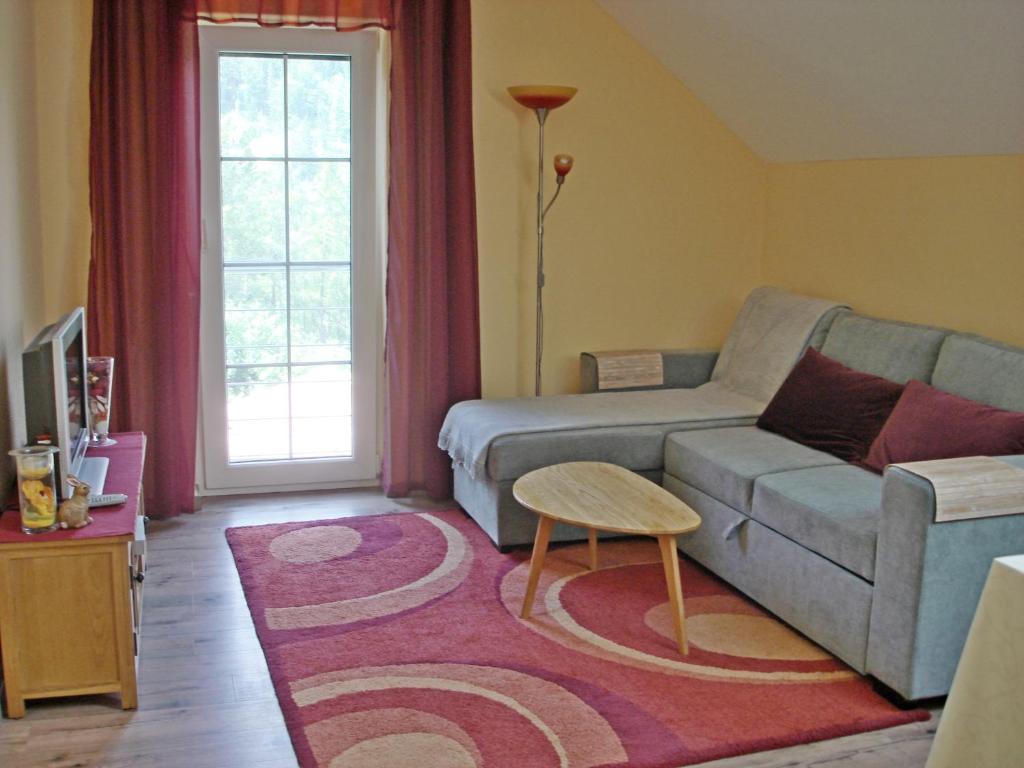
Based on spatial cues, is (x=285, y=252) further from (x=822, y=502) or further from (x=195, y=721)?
(x=822, y=502)

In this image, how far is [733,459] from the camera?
12.7 feet

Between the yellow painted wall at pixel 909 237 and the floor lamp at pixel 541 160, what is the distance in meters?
1.13

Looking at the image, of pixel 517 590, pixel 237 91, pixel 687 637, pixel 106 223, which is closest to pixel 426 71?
pixel 237 91

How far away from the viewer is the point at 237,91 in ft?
15.2

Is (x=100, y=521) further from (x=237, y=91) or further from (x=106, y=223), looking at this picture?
(x=237, y=91)

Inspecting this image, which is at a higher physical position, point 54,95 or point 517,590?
point 54,95

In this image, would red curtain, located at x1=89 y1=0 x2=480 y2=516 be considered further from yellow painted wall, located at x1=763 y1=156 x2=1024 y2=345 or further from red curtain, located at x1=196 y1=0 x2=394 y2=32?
yellow painted wall, located at x1=763 y1=156 x2=1024 y2=345

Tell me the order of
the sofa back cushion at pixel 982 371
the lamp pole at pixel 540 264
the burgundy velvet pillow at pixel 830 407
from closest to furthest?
the sofa back cushion at pixel 982 371 → the burgundy velvet pillow at pixel 830 407 → the lamp pole at pixel 540 264

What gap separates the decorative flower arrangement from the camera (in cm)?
405

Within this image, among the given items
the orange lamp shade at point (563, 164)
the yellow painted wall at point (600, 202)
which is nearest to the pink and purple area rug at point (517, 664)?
the yellow painted wall at point (600, 202)

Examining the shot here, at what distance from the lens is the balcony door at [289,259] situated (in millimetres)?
4652

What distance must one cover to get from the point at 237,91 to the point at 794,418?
2636 mm

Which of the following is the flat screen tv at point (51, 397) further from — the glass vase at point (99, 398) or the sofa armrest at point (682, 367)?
the sofa armrest at point (682, 367)

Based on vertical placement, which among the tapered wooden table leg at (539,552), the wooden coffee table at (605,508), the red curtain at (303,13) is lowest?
the tapered wooden table leg at (539,552)
